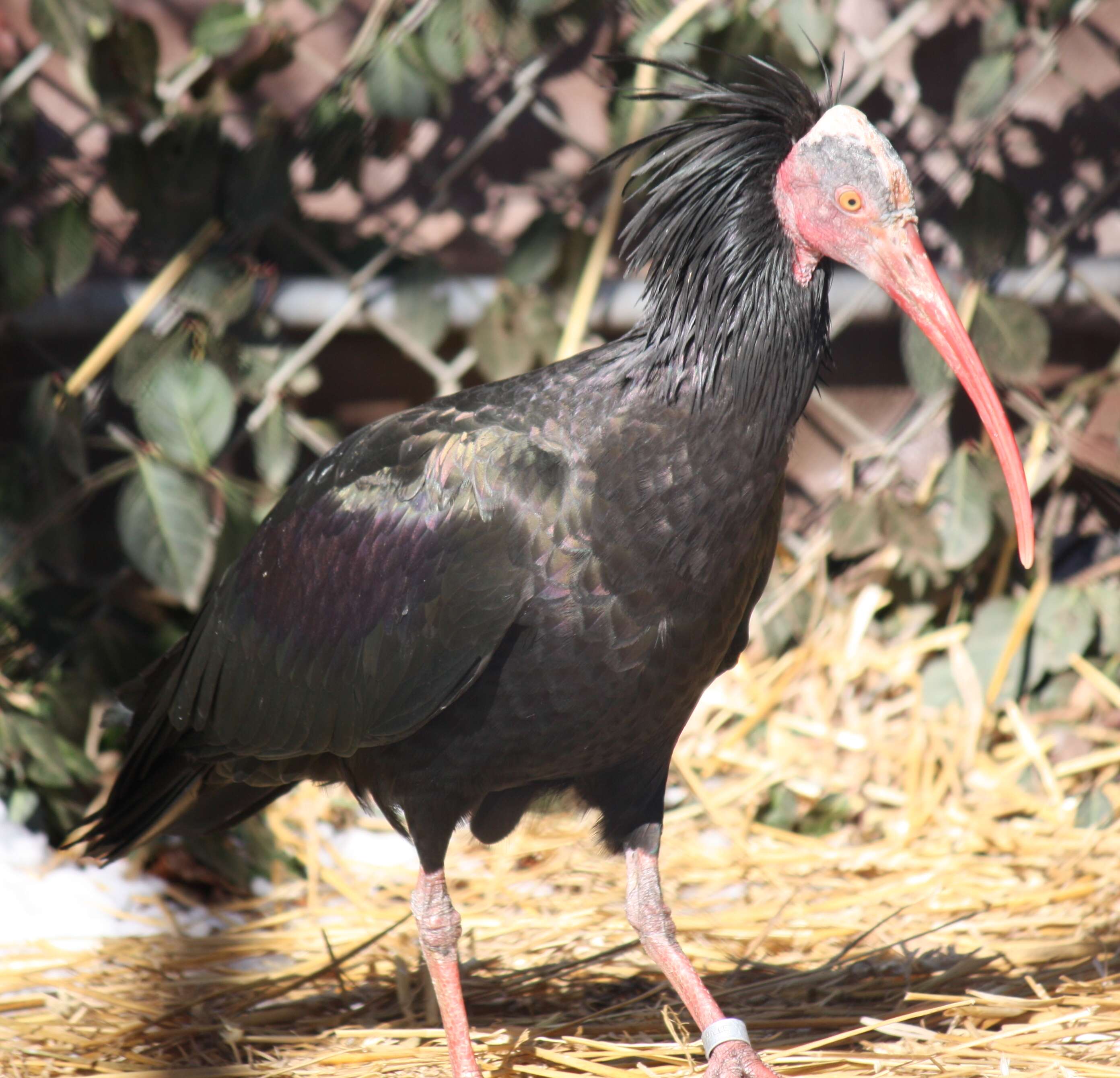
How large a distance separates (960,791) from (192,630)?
2.02 m

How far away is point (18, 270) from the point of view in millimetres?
3389

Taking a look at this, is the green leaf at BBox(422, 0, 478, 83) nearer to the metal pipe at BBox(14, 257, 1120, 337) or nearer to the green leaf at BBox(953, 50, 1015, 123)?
the metal pipe at BBox(14, 257, 1120, 337)

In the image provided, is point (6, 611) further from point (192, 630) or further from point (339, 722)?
point (339, 722)

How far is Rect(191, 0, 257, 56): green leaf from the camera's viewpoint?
3396 millimetres

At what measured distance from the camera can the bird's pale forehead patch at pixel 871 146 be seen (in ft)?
6.82

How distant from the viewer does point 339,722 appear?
238 cm

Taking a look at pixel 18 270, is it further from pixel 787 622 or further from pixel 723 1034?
pixel 723 1034

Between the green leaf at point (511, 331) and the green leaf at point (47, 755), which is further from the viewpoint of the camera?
the green leaf at point (511, 331)

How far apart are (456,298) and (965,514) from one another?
1.45 meters

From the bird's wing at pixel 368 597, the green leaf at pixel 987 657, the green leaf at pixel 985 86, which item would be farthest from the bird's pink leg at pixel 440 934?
the green leaf at pixel 985 86

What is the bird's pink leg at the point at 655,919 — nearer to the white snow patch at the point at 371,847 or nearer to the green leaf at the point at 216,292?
the white snow patch at the point at 371,847

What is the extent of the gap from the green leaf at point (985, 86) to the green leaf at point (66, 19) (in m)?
2.16

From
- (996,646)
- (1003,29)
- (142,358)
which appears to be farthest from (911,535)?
(142,358)

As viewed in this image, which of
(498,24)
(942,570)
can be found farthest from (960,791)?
(498,24)
